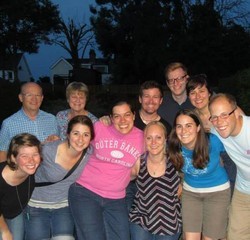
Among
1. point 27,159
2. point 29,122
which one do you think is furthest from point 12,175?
point 29,122

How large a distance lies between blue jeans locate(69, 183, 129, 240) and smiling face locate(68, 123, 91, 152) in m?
0.64

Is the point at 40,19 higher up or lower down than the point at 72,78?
higher up

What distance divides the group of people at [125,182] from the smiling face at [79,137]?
0.04 ft

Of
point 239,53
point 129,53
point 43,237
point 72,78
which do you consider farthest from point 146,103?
point 72,78

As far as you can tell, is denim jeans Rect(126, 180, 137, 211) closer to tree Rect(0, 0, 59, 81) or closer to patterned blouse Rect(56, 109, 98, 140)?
patterned blouse Rect(56, 109, 98, 140)

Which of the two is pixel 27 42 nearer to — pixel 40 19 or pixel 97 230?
pixel 40 19

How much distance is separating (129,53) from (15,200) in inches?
1507

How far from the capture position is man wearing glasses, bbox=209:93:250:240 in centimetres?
422

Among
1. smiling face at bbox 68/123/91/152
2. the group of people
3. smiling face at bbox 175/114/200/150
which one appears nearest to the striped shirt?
the group of people

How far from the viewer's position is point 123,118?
16.5ft

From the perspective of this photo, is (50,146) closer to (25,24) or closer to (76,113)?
(76,113)

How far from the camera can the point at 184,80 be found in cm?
607

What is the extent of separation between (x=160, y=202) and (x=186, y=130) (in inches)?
36.6

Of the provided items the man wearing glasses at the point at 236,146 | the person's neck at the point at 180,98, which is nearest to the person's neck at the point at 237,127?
the man wearing glasses at the point at 236,146
